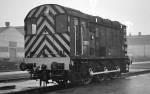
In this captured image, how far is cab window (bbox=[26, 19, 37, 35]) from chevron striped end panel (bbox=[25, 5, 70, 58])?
15 cm

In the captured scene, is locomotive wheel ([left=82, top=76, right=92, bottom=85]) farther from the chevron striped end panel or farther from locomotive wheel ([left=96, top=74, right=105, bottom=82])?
the chevron striped end panel

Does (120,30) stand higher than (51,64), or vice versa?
(120,30)

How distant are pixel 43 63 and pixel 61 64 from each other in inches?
42.4

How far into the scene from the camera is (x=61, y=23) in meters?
13.5

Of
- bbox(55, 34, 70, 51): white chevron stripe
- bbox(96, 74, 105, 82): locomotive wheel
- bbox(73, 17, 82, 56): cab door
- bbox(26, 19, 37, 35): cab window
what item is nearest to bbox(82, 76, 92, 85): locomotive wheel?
bbox(96, 74, 105, 82): locomotive wheel

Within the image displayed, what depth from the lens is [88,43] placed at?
50.0 ft

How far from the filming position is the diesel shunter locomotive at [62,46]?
1309 cm

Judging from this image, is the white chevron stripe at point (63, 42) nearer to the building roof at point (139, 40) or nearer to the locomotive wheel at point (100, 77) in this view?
the locomotive wheel at point (100, 77)

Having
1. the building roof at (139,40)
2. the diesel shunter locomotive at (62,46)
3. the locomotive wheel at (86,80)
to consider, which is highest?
the building roof at (139,40)

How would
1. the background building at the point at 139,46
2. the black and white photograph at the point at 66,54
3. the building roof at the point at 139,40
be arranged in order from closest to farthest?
the black and white photograph at the point at 66,54, the background building at the point at 139,46, the building roof at the point at 139,40

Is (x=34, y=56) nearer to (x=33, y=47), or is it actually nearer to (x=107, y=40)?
(x=33, y=47)

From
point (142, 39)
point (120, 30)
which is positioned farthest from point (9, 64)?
point (142, 39)

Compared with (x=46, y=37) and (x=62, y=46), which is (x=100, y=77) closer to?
(x=62, y=46)

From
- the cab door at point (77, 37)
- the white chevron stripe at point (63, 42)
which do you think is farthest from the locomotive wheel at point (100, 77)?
the white chevron stripe at point (63, 42)
